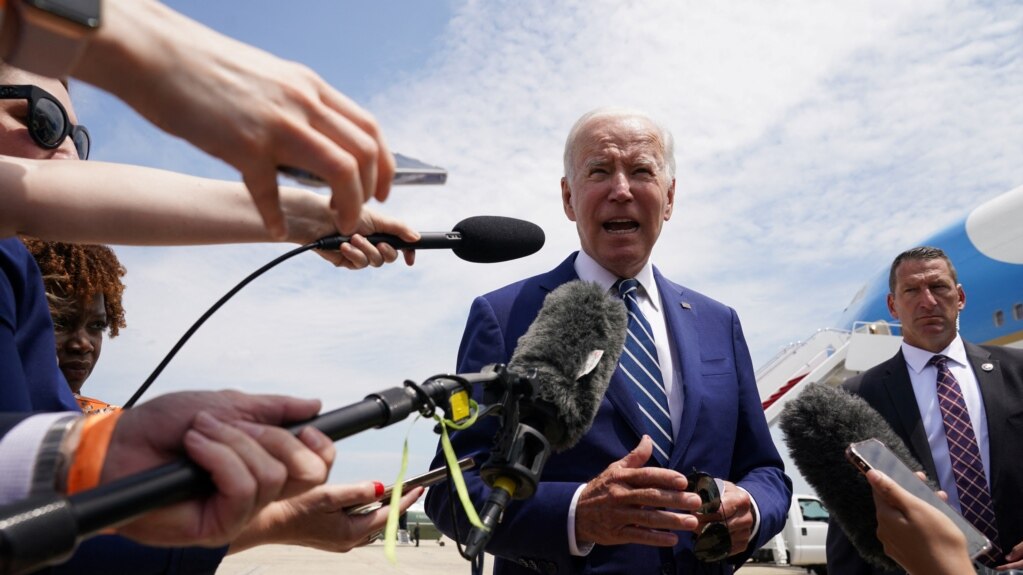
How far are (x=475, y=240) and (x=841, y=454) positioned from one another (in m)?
2.05

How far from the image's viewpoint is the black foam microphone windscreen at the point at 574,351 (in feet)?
6.16

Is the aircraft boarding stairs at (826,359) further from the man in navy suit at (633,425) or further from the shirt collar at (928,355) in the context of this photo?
the man in navy suit at (633,425)

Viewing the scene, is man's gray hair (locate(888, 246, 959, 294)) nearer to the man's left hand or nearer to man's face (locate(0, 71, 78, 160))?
the man's left hand

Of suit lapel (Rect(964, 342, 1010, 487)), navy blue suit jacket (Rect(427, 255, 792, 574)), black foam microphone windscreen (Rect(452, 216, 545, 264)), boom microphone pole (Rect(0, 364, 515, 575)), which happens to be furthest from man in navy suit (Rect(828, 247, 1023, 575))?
boom microphone pole (Rect(0, 364, 515, 575))

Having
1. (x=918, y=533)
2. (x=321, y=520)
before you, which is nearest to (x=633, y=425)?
(x=918, y=533)

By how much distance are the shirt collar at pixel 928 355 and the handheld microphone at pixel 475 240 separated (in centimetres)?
421

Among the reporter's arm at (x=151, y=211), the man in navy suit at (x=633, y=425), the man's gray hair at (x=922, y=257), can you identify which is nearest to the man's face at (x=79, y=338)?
the man in navy suit at (x=633, y=425)

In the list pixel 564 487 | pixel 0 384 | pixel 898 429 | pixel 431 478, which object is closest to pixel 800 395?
pixel 564 487

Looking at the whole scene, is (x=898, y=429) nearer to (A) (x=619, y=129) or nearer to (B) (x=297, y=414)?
(A) (x=619, y=129)

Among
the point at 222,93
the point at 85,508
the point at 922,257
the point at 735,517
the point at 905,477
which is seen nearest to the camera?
the point at 85,508

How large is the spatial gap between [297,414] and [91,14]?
21.0 inches

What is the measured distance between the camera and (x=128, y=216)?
1780mm

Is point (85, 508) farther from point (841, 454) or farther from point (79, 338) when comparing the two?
point (79, 338)

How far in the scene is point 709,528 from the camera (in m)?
2.39
